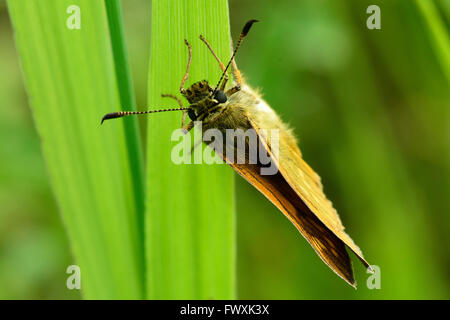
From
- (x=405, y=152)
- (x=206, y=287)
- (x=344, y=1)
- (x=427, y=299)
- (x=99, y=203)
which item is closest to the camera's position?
(x=99, y=203)

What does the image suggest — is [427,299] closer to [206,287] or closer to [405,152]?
[405,152]

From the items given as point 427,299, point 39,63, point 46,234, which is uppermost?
point 39,63

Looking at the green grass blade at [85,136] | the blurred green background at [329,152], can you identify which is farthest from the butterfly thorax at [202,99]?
the blurred green background at [329,152]

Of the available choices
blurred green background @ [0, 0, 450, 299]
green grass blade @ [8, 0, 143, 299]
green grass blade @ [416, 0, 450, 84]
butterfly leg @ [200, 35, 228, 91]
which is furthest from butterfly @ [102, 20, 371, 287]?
green grass blade @ [416, 0, 450, 84]

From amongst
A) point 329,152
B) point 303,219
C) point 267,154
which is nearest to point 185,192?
point 267,154

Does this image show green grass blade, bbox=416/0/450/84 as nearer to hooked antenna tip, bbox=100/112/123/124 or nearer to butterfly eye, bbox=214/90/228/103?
butterfly eye, bbox=214/90/228/103

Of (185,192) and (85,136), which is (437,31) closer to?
(185,192)
